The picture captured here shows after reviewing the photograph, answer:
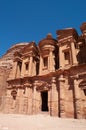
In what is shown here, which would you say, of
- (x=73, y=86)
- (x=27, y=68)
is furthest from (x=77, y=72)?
(x=27, y=68)

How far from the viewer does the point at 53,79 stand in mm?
19141

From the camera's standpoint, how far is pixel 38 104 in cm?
1955

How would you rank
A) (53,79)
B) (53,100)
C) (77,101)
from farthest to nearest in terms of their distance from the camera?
1. (53,79)
2. (53,100)
3. (77,101)

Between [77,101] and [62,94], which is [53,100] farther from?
[77,101]

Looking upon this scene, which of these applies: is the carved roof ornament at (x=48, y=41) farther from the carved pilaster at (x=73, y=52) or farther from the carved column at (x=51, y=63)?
the carved pilaster at (x=73, y=52)

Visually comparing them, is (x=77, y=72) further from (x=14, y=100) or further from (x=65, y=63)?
(x=14, y=100)

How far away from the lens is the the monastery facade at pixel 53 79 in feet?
54.9

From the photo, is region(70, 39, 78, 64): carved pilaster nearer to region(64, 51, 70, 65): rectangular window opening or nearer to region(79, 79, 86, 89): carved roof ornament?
region(64, 51, 70, 65): rectangular window opening

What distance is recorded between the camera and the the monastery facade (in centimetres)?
1672

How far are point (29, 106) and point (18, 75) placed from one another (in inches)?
264

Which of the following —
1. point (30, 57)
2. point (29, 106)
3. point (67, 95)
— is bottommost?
point (29, 106)

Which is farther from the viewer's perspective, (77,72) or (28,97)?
(28,97)

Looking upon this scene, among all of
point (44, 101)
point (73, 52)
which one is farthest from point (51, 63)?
point (44, 101)

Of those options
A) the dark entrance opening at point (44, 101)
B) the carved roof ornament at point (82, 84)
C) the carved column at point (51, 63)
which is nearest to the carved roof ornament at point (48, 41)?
the carved column at point (51, 63)
